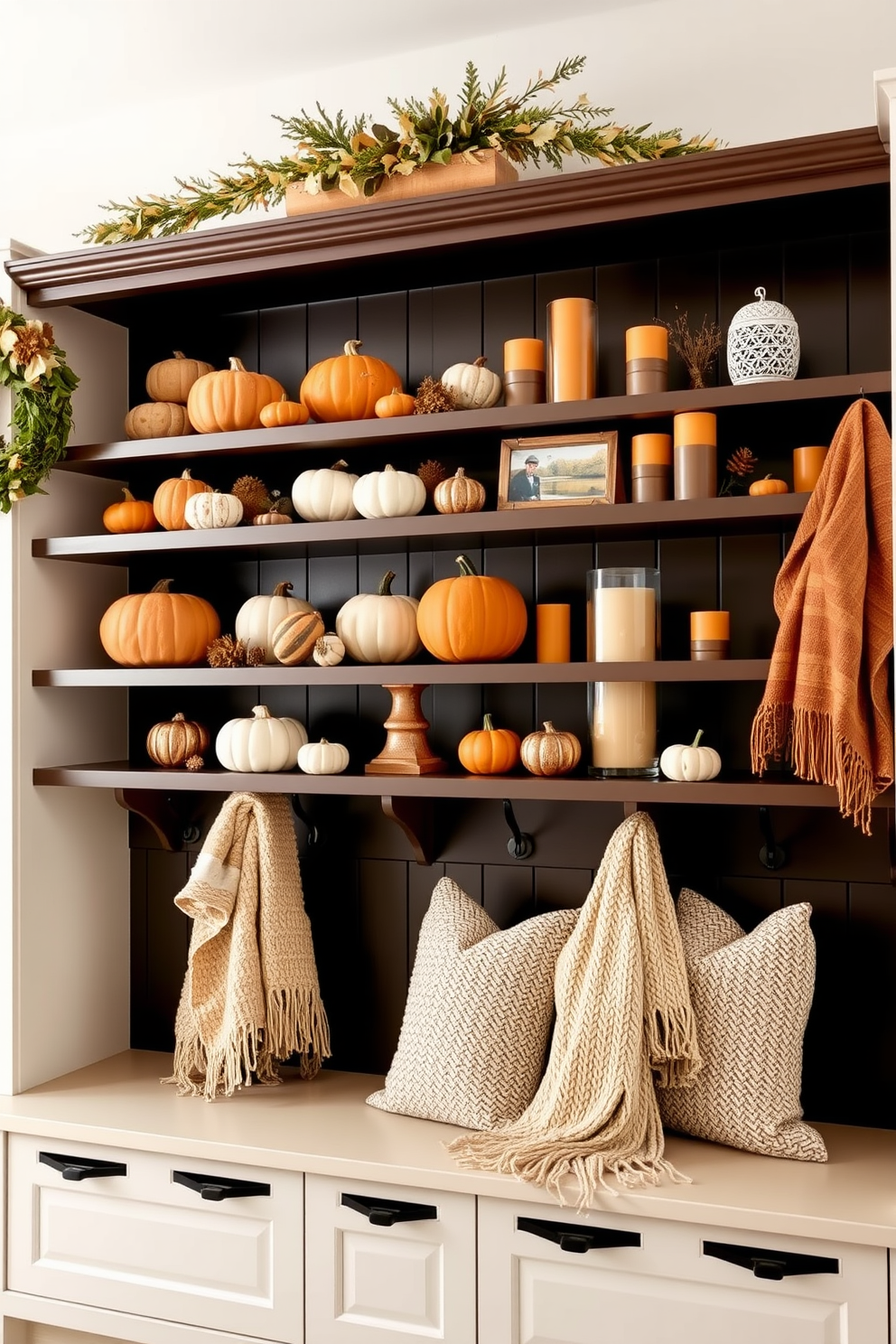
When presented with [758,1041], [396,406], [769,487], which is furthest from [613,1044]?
[396,406]

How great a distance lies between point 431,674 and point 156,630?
0.61 m

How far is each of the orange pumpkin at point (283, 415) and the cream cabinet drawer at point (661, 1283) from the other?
56.3 inches

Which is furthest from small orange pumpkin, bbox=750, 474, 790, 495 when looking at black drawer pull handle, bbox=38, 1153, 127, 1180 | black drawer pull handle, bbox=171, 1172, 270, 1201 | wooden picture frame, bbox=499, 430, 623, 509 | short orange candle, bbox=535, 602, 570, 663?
black drawer pull handle, bbox=38, 1153, 127, 1180

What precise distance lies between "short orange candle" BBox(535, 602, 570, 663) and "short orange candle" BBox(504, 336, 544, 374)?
1.44ft

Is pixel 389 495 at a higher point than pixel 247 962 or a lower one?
higher

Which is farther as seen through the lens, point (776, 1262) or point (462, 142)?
point (462, 142)

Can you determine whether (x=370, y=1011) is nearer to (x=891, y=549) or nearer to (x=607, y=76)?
(x=891, y=549)

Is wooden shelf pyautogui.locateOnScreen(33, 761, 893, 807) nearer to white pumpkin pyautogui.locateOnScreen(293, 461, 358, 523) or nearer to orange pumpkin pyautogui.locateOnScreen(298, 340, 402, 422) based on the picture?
white pumpkin pyautogui.locateOnScreen(293, 461, 358, 523)

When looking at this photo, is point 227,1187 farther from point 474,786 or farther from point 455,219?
point 455,219

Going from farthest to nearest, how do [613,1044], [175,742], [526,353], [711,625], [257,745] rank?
[175,742] < [257,745] < [526,353] < [711,625] < [613,1044]

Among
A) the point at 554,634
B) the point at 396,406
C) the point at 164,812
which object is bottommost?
the point at 164,812

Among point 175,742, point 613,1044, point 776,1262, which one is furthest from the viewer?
point 175,742

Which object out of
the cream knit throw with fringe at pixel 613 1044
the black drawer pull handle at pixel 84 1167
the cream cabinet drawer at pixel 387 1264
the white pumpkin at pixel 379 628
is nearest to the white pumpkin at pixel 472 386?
the white pumpkin at pixel 379 628

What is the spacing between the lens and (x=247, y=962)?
225 cm
